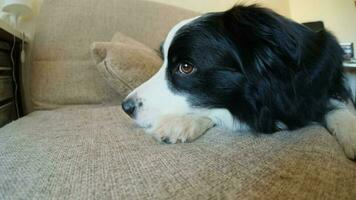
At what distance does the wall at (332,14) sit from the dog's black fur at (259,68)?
87.9 inches

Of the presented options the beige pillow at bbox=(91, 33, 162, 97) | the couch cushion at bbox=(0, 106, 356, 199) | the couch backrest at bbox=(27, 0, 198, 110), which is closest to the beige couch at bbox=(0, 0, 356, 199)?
the couch cushion at bbox=(0, 106, 356, 199)

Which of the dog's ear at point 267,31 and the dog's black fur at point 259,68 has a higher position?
Answer: the dog's ear at point 267,31

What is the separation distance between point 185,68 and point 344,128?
436 millimetres

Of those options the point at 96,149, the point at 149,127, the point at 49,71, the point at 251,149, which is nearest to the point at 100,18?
the point at 49,71

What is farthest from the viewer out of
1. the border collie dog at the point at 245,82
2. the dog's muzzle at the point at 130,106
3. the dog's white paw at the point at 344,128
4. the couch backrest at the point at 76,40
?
the couch backrest at the point at 76,40

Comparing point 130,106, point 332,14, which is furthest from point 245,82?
point 332,14

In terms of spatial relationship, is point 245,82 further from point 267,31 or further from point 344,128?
point 344,128

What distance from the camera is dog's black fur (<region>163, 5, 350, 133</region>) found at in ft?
2.58

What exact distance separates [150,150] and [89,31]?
1.15 m

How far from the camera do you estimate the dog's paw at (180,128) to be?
0.74 m

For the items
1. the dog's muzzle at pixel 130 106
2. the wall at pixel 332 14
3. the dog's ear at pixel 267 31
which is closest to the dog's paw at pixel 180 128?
the dog's muzzle at pixel 130 106

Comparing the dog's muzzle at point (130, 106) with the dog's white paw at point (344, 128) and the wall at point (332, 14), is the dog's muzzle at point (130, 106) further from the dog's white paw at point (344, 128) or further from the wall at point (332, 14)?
the wall at point (332, 14)

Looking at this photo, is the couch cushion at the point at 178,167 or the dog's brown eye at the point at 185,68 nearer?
the couch cushion at the point at 178,167

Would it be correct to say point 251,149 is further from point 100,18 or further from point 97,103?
point 100,18
